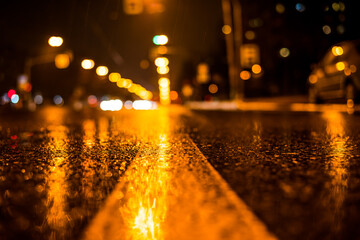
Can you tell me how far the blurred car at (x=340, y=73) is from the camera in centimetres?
1711

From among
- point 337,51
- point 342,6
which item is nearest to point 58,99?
point 342,6

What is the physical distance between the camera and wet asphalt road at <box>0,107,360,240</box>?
3502 mm

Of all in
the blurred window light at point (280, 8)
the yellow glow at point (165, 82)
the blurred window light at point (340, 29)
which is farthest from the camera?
the yellow glow at point (165, 82)

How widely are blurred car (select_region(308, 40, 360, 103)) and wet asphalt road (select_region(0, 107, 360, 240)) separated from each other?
30.7 feet

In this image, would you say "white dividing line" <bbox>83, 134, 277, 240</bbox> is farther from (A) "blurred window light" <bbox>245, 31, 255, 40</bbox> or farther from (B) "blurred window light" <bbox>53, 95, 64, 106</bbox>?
A: (B) "blurred window light" <bbox>53, 95, 64, 106</bbox>

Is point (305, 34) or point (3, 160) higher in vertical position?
point (305, 34)

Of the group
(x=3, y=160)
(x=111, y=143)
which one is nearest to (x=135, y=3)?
(x=111, y=143)

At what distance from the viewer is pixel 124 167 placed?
6.31 metres

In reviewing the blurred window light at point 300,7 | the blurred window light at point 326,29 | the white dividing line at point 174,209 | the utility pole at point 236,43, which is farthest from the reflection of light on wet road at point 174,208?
the blurred window light at point 300,7

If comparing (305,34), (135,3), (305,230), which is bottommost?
(305,230)

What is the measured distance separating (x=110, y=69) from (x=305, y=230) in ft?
428

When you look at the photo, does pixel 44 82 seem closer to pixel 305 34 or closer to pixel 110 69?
pixel 110 69

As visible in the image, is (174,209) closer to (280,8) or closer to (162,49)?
(162,49)

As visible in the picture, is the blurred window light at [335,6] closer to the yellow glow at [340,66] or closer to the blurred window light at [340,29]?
the blurred window light at [340,29]
